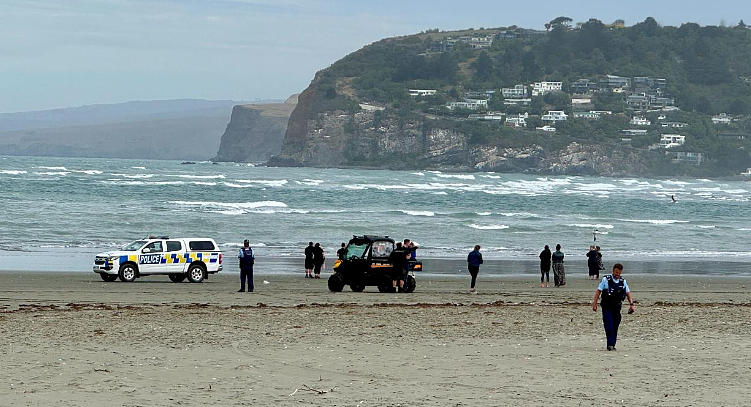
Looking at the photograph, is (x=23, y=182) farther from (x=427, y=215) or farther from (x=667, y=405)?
(x=667, y=405)

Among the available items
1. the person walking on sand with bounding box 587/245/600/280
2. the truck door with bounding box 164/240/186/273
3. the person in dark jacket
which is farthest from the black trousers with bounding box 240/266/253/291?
the person walking on sand with bounding box 587/245/600/280

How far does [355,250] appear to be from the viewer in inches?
998

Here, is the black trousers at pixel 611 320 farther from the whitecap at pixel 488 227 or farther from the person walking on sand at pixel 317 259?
the whitecap at pixel 488 227

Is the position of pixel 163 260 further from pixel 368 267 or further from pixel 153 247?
pixel 368 267

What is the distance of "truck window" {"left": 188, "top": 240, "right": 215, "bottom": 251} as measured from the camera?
28531mm

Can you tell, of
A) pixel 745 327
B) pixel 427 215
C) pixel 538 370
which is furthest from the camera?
pixel 427 215

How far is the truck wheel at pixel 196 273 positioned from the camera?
28188 millimetres

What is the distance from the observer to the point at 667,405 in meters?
11.4

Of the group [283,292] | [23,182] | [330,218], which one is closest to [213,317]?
[283,292]

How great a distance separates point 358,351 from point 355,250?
1069 cm

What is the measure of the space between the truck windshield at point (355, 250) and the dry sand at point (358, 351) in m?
2.06

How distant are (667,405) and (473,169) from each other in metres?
187

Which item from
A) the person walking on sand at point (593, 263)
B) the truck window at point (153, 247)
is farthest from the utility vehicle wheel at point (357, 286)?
the person walking on sand at point (593, 263)

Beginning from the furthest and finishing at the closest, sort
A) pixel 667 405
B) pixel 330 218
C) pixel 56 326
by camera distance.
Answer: pixel 330 218 → pixel 56 326 → pixel 667 405
